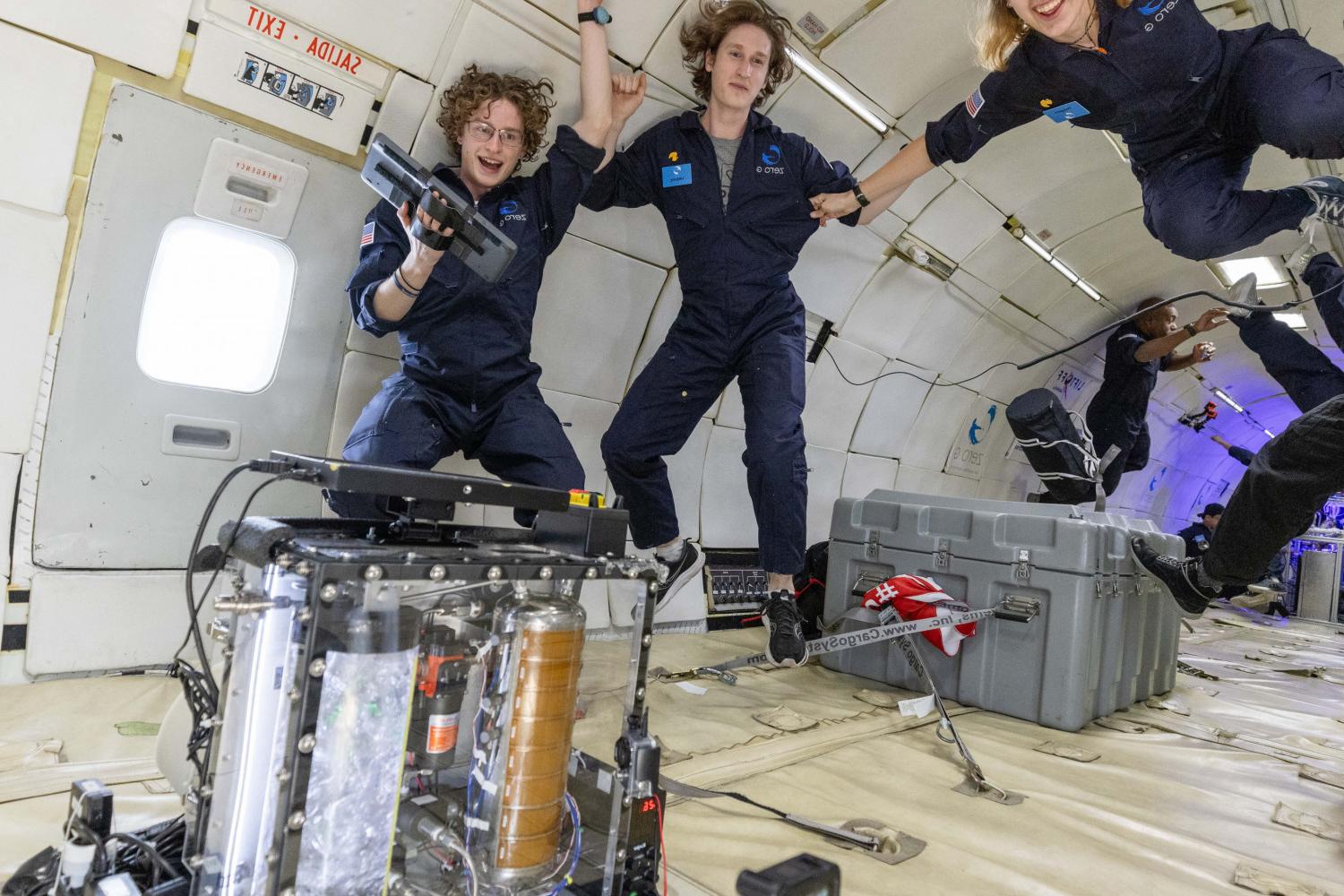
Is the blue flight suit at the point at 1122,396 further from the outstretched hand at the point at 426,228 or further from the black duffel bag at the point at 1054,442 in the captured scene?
the outstretched hand at the point at 426,228

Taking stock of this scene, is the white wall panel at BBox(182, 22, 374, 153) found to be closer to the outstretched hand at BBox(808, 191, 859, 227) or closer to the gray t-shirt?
the gray t-shirt

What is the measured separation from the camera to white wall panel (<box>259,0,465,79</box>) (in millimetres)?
2279

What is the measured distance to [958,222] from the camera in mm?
4691

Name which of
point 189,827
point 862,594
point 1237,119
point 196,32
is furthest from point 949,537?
point 196,32

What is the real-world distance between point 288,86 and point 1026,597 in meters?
3.21

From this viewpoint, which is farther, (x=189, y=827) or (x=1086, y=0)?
(x=1086, y=0)

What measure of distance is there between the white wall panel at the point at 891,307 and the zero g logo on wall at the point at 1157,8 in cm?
237

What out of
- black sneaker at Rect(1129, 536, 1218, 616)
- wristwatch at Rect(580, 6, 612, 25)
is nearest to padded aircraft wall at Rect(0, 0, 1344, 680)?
wristwatch at Rect(580, 6, 612, 25)

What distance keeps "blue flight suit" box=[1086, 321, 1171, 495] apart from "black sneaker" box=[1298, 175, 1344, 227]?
14.4 feet

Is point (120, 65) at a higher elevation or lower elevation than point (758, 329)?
higher

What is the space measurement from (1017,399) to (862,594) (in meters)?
1.46

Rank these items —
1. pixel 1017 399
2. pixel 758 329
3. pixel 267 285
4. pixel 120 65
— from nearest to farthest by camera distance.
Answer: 1. pixel 120 65
2. pixel 267 285
3. pixel 758 329
4. pixel 1017 399

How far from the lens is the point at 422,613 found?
1062 mm

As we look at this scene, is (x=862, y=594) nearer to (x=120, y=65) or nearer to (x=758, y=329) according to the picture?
(x=758, y=329)
